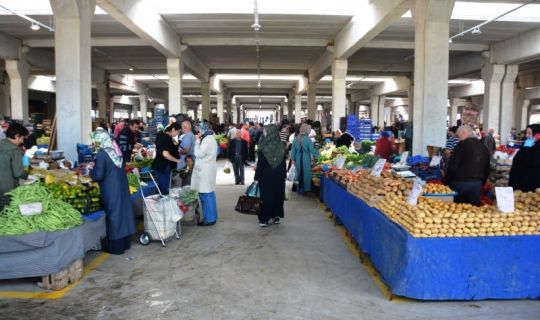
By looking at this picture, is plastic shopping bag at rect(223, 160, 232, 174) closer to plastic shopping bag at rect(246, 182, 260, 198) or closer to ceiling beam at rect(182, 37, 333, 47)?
plastic shopping bag at rect(246, 182, 260, 198)

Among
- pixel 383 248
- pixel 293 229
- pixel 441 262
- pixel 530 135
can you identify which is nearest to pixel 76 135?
pixel 293 229

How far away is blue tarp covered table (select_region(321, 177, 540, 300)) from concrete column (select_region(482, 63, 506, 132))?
15.5 meters

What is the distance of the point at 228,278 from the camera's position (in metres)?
5.08

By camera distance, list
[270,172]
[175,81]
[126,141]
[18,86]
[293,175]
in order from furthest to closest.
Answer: [18,86]
[175,81]
[293,175]
[126,141]
[270,172]

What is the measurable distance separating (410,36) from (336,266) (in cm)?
1301

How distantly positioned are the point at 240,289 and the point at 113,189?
212 cm

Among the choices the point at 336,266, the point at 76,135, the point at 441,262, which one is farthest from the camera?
the point at 76,135

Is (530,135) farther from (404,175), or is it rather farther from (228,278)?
(228,278)

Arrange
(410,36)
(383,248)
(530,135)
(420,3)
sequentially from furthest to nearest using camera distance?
(410,36) < (420,3) < (530,135) < (383,248)

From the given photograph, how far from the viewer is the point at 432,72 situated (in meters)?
9.30

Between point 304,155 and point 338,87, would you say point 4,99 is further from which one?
point 304,155

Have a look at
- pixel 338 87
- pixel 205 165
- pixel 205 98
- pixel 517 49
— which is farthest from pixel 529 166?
pixel 205 98

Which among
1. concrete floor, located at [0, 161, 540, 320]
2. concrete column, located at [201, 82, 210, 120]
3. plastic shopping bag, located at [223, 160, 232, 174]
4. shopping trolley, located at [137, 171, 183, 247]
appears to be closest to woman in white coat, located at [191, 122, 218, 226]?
concrete floor, located at [0, 161, 540, 320]

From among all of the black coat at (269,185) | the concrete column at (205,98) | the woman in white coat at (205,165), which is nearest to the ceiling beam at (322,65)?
the concrete column at (205,98)
